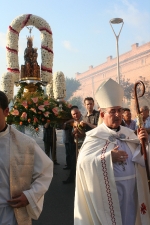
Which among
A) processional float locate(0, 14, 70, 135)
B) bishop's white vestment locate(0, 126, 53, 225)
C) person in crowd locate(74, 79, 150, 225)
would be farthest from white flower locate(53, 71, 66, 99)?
bishop's white vestment locate(0, 126, 53, 225)

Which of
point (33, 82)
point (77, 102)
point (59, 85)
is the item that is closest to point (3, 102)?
point (33, 82)

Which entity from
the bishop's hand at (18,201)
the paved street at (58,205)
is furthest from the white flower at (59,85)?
the bishop's hand at (18,201)

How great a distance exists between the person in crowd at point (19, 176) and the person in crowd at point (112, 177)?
30.6 inches

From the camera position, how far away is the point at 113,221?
294cm

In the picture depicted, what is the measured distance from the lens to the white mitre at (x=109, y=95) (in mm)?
3220

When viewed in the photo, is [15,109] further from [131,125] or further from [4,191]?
[4,191]

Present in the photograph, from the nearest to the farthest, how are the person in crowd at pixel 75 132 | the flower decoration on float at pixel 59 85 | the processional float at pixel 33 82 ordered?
the person in crowd at pixel 75 132 < the processional float at pixel 33 82 < the flower decoration on float at pixel 59 85

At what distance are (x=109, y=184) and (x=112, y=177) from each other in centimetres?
7

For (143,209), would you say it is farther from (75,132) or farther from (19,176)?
(75,132)

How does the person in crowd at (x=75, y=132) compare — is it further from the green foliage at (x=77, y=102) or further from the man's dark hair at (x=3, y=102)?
the green foliage at (x=77, y=102)

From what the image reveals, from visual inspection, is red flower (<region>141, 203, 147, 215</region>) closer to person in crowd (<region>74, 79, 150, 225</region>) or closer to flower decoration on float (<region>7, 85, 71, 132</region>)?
person in crowd (<region>74, 79, 150, 225</region>)

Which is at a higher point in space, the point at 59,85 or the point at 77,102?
the point at 77,102

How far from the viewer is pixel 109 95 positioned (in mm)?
3291

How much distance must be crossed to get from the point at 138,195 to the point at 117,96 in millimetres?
1025
